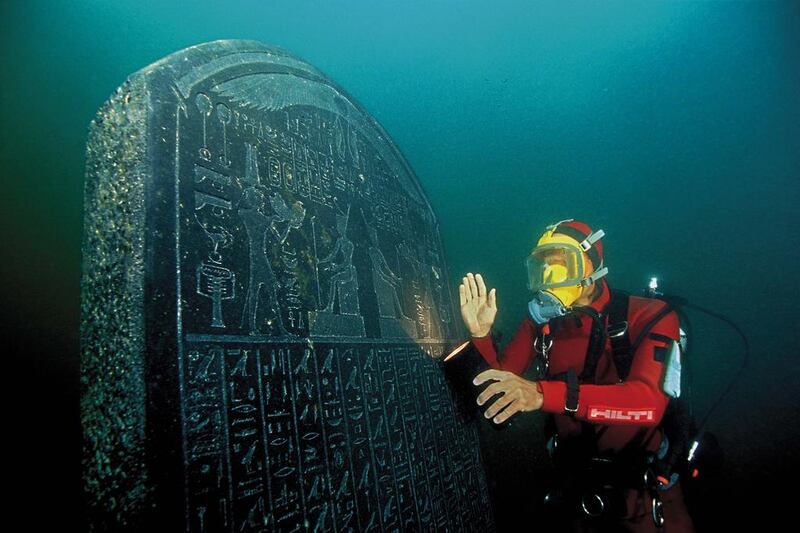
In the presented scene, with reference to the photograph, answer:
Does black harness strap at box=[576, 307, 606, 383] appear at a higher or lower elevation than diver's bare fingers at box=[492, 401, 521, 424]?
higher

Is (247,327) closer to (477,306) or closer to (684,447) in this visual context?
(477,306)

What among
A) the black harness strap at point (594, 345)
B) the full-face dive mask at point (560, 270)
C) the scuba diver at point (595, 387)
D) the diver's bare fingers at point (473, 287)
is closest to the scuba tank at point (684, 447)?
the scuba diver at point (595, 387)

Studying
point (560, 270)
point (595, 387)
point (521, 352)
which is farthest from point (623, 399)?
point (521, 352)

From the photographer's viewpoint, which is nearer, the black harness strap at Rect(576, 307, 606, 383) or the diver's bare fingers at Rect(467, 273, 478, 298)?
the black harness strap at Rect(576, 307, 606, 383)

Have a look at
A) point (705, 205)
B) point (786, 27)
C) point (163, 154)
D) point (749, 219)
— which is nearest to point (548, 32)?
point (786, 27)

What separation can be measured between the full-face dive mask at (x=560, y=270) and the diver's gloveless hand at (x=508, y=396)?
0.75 m

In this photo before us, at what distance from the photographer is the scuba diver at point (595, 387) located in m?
2.34

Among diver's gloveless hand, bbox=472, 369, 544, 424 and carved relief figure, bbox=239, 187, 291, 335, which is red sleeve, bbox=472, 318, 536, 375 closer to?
diver's gloveless hand, bbox=472, 369, 544, 424

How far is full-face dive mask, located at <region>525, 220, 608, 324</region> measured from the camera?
2855 millimetres

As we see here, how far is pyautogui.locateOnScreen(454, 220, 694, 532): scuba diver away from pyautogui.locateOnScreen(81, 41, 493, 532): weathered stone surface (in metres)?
0.67

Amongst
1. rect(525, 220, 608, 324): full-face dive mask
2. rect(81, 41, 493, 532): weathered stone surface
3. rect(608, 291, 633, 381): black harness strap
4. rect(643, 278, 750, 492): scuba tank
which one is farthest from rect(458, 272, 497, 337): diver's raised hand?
rect(643, 278, 750, 492): scuba tank

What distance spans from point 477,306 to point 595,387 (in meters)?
1.03

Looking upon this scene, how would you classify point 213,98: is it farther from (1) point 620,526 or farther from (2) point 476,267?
(2) point 476,267

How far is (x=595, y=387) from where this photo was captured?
7.77 ft
